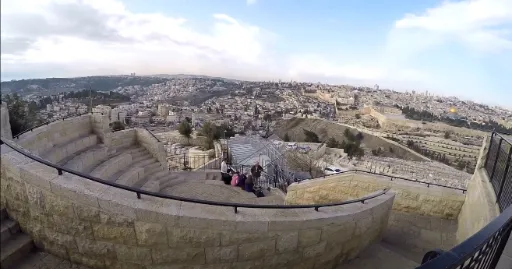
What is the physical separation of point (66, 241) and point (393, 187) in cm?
595

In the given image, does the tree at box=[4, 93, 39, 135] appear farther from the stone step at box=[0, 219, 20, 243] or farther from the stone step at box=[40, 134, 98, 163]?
the stone step at box=[0, 219, 20, 243]

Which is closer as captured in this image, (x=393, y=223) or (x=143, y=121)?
(x=393, y=223)

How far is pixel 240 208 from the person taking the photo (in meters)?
3.49

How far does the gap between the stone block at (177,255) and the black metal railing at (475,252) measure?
2147mm

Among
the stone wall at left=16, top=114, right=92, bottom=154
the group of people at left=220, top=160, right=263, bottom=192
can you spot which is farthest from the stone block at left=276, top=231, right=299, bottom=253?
the group of people at left=220, top=160, right=263, bottom=192

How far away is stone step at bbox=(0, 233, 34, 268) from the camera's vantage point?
2998mm

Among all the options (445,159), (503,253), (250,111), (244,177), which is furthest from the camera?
(250,111)

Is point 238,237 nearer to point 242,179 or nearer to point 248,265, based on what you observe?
point 248,265

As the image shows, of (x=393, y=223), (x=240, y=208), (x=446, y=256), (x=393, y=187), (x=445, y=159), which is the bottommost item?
(x=445, y=159)

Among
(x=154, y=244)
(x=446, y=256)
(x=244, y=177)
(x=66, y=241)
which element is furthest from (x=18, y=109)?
(x=446, y=256)

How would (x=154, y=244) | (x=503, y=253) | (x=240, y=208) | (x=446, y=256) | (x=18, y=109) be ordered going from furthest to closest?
(x=18, y=109) → (x=240, y=208) → (x=154, y=244) → (x=503, y=253) → (x=446, y=256)

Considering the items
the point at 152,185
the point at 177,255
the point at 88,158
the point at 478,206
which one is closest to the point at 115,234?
the point at 177,255

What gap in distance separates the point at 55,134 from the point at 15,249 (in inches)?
210

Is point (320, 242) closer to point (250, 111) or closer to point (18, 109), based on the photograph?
point (18, 109)
